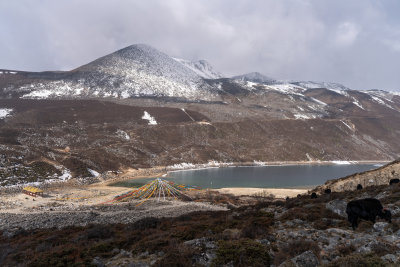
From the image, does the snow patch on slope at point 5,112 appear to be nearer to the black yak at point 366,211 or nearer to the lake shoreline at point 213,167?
the lake shoreline at point 213,167

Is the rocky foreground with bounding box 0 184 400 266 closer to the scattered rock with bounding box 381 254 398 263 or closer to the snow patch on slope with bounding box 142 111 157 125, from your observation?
the scattered rock with bounding box 381 254 398 263

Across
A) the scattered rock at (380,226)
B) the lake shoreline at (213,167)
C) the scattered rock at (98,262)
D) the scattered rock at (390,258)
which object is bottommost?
the lake shoreline at (213,167)

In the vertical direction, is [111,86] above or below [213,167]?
above

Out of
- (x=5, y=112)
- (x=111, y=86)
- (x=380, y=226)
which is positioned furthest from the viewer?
(x=111, y=86)

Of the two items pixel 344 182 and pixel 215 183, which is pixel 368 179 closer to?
pixel 344 182

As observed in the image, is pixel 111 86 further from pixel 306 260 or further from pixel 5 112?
pixel 306 260

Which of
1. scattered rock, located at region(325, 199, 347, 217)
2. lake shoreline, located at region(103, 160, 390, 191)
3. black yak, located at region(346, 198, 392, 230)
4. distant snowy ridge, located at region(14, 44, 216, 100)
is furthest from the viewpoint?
distant snowy ridge, located at region(14, 44, 216, 100)

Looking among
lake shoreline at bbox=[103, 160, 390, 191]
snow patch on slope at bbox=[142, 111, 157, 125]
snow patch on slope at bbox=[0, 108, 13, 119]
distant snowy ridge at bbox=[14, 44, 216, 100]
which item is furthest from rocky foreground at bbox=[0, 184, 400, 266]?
distant snowy ridge at bbox=[14, 44, 216, 100]

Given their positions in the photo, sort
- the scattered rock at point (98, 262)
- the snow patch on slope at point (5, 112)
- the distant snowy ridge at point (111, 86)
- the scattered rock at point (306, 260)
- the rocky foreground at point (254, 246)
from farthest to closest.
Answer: the distant snowy ridge at point (111, 86) → the snow patch on slope at point (5, 112) → the scattered rock at point (98, 262) → the rocky foreground at point (254, 246) → the scattered rock at point (306, 260)

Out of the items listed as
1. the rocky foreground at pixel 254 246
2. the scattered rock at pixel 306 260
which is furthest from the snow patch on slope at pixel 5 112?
the scattered rock at pixel 306 260

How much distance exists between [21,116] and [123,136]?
41208mm

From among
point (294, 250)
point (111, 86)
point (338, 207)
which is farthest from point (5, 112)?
point (294, 250)

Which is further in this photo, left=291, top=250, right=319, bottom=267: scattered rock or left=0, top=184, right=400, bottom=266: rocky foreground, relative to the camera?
left=0, top=184, right=400, bottom=266: rocky foreground

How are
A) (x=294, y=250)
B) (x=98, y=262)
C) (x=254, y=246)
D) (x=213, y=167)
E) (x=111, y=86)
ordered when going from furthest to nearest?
(x=111, y=86)
(x=213, y=167)
(x=98, y=262)
(x=254, y=246)
(x=294, y=250)
